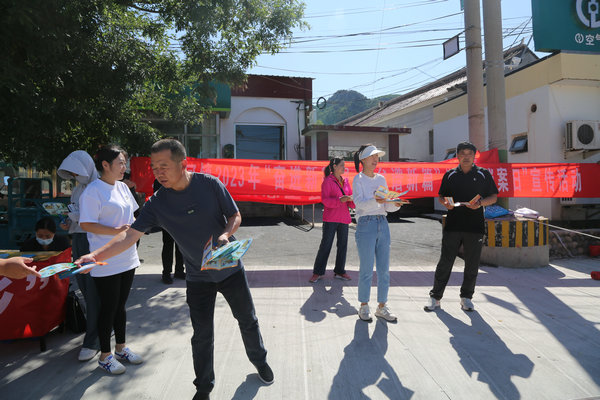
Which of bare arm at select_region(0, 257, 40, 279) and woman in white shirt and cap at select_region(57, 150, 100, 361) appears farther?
woman in white shirt and cap at select_region(57, 150, 100, 361)

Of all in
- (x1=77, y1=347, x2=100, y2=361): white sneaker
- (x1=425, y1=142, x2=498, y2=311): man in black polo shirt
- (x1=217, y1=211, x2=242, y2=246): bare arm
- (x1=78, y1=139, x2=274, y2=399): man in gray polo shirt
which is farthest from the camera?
(x1=425, y1=142, x2=498, y2=311): man in black polo shirt

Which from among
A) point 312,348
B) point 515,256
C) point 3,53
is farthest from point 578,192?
point 3,53

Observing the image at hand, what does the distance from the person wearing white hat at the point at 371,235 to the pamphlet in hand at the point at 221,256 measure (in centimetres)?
198

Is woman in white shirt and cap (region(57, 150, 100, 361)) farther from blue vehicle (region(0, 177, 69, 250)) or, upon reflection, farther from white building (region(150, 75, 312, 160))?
white building (region(150, 75, 312, 160))

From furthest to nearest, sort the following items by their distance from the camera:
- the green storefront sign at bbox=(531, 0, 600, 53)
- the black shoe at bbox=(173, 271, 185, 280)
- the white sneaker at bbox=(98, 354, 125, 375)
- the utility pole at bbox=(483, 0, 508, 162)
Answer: the green storefront sign at bbox=(531, 0, 600, 53) < the utility pole at bbox=(483, 0, 508, 162) < the black shoe at bbox=(173, 271, 185, 280) < the white sneaker at bbox=(98, 354, 125, 375)

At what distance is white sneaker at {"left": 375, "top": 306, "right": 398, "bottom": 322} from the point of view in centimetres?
405

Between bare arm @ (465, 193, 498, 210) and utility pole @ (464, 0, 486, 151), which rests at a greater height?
utility pole @ (464, 0, 486, 151)

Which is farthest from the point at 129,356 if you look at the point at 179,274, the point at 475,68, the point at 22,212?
the point at 475,68

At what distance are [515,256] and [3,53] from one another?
8.27m

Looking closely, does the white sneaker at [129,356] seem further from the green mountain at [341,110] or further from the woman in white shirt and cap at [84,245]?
the green mountain at [341,110]

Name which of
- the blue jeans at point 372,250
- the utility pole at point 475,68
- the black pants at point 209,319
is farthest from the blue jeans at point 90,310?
the utility pole at point 475,68

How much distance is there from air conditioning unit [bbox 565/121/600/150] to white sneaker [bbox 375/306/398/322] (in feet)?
31.2

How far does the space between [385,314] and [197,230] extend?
2532mm

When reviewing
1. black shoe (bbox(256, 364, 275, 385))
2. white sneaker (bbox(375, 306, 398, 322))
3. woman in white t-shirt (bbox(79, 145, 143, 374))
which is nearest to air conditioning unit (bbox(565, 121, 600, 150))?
white sneaker (bbox(375, 306, 398, 322))
